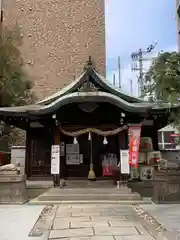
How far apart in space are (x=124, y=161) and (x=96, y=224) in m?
5.77

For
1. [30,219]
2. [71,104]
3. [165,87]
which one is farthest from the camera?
[71,104]

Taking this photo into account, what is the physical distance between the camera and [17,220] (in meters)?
8.98

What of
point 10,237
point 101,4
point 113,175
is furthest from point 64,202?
point 101,4

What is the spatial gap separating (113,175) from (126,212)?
508 cm

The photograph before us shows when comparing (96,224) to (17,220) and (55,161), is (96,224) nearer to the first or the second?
(17,220)

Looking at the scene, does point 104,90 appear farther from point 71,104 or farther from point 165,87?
point 165,87

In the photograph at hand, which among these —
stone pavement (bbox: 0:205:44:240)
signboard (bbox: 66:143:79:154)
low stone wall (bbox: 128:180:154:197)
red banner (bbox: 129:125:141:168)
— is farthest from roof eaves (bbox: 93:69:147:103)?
stone pavement (bbox: 0:205:44:240)

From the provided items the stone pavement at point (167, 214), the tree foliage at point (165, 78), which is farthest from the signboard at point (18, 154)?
the tree foliage at point (165, 78)

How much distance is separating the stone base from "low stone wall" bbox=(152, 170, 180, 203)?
4.87 metres

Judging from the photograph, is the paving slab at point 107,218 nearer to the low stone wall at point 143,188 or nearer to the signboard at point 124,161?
the signboard at point 124,161

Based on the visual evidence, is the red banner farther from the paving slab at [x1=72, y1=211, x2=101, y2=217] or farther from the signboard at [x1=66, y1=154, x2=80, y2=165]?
the paving slab at [x1=72, y1=211, x2=101, y2=217]

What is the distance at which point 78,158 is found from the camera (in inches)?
618

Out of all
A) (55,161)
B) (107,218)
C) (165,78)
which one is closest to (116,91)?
(55,161)

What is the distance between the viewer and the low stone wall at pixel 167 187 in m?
11.9
